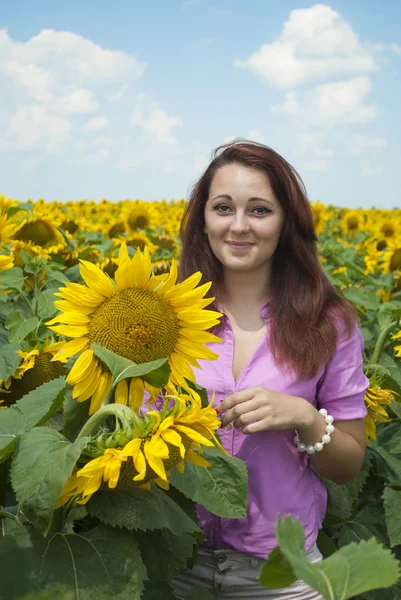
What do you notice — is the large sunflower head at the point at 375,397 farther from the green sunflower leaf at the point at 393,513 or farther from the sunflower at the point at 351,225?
the sunflower at the point at 351,225

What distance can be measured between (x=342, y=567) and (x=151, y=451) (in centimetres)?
34

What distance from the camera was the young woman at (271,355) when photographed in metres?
1.91

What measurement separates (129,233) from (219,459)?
4.27 metres

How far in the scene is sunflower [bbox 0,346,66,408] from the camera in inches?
73.3

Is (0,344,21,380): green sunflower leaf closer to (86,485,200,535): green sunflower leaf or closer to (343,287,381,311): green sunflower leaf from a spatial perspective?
(86,485,200,535): green sunflower leaf

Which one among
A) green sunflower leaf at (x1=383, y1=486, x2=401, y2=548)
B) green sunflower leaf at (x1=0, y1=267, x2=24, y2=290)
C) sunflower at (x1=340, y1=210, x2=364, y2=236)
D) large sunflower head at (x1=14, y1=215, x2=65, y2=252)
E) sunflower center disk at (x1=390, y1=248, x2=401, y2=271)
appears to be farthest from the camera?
sunflower at (x1=340, y1=210, x2=364, y2=236)

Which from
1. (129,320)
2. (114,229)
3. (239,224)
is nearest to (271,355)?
(239,224)

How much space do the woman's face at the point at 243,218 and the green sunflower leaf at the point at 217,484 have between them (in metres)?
0.80

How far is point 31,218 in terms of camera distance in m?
3.59

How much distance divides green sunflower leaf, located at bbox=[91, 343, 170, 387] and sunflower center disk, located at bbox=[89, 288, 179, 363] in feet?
0.15

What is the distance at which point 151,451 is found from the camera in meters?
1.00

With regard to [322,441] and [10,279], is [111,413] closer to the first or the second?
[322,441]

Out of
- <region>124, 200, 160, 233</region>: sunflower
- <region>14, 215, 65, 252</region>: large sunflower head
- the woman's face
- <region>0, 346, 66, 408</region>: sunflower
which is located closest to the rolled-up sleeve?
the woman's face

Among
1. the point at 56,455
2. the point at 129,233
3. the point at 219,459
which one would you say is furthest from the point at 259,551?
the point at 129,233
